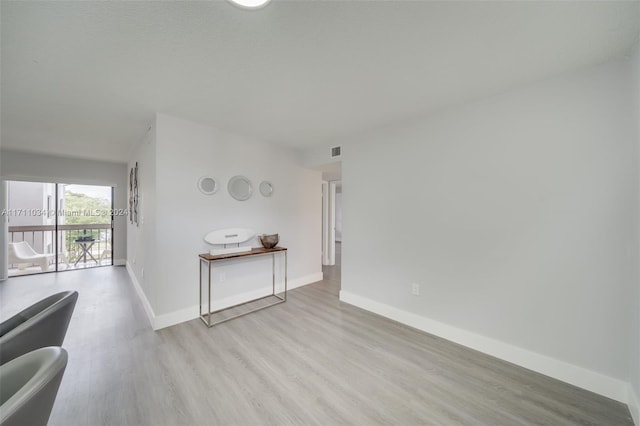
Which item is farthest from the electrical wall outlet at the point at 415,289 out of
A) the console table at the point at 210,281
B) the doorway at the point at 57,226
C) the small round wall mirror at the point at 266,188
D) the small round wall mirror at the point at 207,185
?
the doorway at the point at 57,226

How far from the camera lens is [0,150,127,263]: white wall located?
4362 millimetres

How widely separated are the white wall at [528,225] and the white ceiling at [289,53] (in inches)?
11.7

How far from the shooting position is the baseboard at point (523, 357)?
5.46 feet

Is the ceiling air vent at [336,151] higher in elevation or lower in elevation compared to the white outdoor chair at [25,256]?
higher

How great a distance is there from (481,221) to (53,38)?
137 inches

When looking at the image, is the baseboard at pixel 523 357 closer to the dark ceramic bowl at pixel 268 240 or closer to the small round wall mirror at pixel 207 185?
the dark ceramic bowl at pixel 268 240

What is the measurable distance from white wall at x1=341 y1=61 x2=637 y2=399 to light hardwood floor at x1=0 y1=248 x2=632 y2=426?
0.25m

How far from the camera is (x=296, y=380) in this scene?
1823 millimetres

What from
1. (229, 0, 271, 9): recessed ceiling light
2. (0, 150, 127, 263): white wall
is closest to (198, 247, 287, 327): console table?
(229, 0, 271, 9): recessed ceiling light

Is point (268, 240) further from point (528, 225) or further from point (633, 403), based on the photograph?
point (633, 403)

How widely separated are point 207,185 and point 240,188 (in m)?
0.45

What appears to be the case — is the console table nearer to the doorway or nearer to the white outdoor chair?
the doorway

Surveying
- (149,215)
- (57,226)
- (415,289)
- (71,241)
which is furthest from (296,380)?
(71,241)

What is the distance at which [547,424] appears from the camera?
4.77ft
